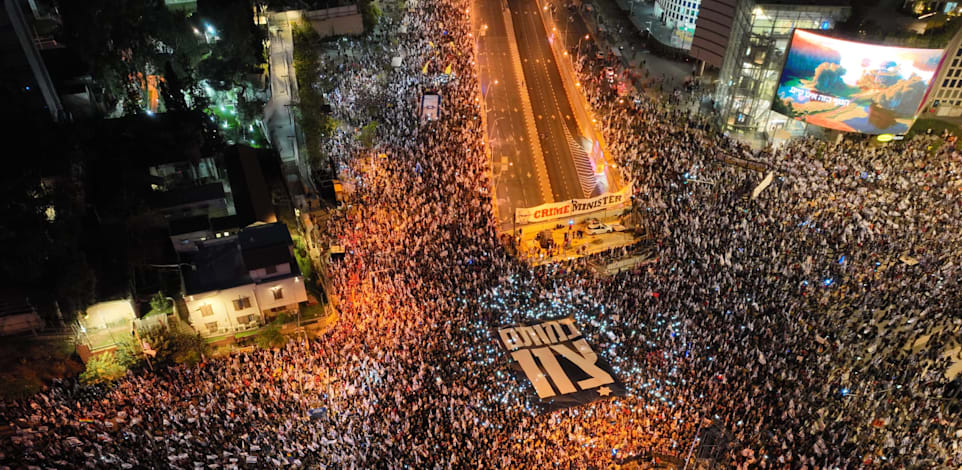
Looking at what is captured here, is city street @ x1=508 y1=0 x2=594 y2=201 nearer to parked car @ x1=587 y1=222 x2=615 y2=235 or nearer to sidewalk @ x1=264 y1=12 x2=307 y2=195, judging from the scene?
parked car @ x1=587 y1=222 x2=615 y2=235

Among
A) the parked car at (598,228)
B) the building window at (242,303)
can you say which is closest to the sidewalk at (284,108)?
the building window at (242,303)

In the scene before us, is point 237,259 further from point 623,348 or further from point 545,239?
point 623,348

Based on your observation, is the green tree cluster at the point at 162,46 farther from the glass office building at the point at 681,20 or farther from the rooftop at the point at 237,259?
Answer: the glass office building at the point at 681,20

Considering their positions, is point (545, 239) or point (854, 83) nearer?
point (545, 239)

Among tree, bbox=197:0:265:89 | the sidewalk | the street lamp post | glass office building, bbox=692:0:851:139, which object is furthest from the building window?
glass office building, bbox=692:0:851:139

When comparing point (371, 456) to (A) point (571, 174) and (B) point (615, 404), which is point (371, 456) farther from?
(A) point (571, 174)

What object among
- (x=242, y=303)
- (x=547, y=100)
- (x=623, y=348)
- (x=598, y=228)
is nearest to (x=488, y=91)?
(x=547, y=100)

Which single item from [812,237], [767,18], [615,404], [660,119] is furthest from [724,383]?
[767,18]
